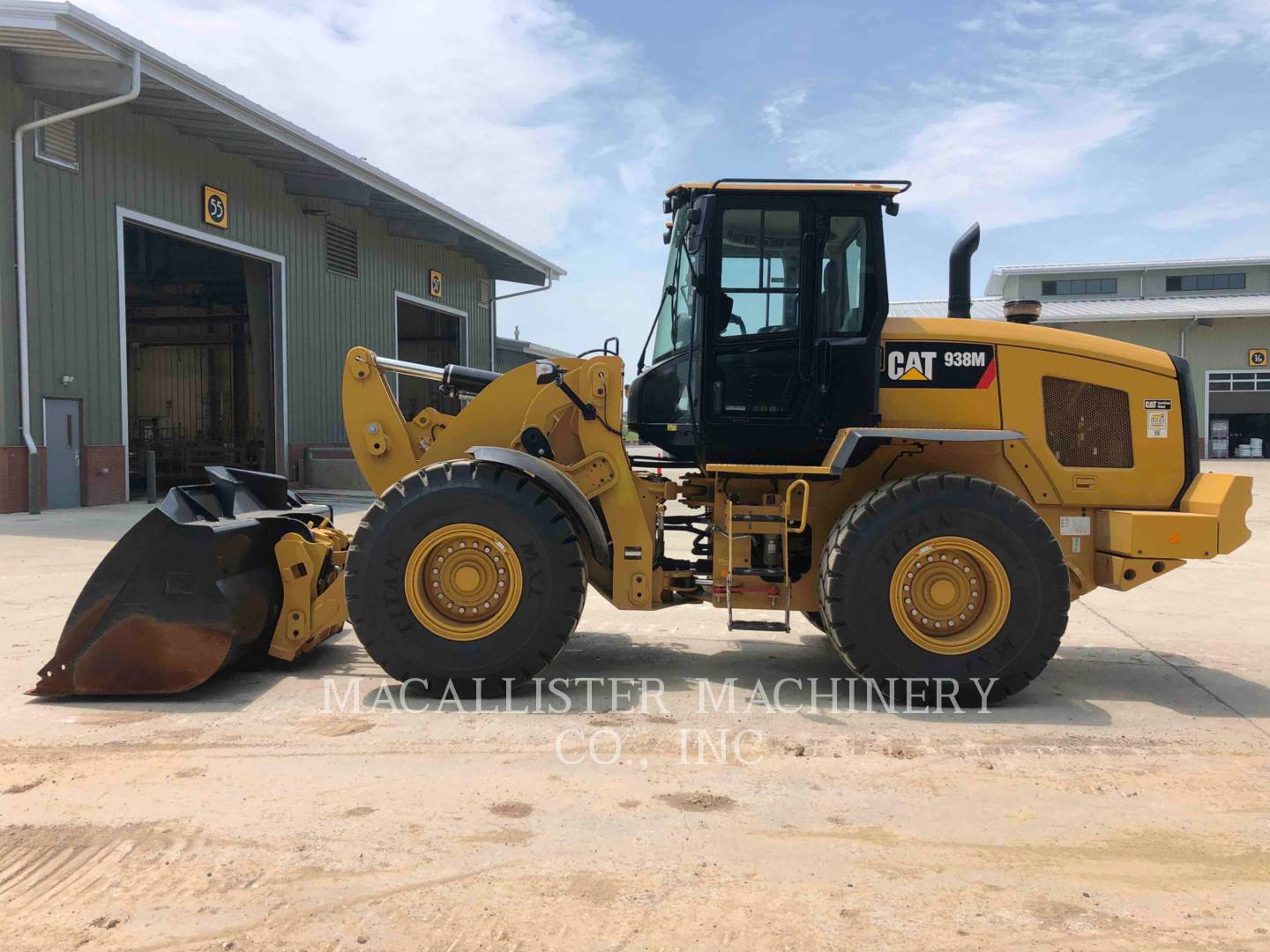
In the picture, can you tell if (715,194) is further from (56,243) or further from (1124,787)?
(56,243)

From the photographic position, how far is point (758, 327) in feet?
16.4

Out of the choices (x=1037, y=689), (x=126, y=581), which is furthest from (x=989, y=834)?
(x=126, y=581)

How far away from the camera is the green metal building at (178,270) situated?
13555 millimetres

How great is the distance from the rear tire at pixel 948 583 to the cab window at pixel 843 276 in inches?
40.7

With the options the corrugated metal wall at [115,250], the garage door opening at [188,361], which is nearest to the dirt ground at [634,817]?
the corrugated metal wall at [115,250]

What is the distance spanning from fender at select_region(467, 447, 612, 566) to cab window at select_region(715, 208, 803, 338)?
124 centimetres

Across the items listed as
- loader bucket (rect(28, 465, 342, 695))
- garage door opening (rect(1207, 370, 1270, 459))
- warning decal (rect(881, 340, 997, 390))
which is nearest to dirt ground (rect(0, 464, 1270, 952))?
loader bucket (rect(28, 465, 342, 695))

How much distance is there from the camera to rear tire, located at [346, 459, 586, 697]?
4566 mm

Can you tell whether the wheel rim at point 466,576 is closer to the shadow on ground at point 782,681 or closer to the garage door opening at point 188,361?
the shadow on ground at point 782,681

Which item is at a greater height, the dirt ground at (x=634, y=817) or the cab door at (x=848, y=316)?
the cab door at (x=848, y=316)

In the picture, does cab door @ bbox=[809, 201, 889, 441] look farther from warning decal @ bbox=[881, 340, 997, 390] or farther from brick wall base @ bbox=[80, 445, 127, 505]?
brick wall base @ bbox=[80, 445, 127, 505]

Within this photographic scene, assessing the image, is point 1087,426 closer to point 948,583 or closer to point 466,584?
point 948,583

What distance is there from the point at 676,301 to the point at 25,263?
42.1ft

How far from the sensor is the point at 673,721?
430 centimetres
